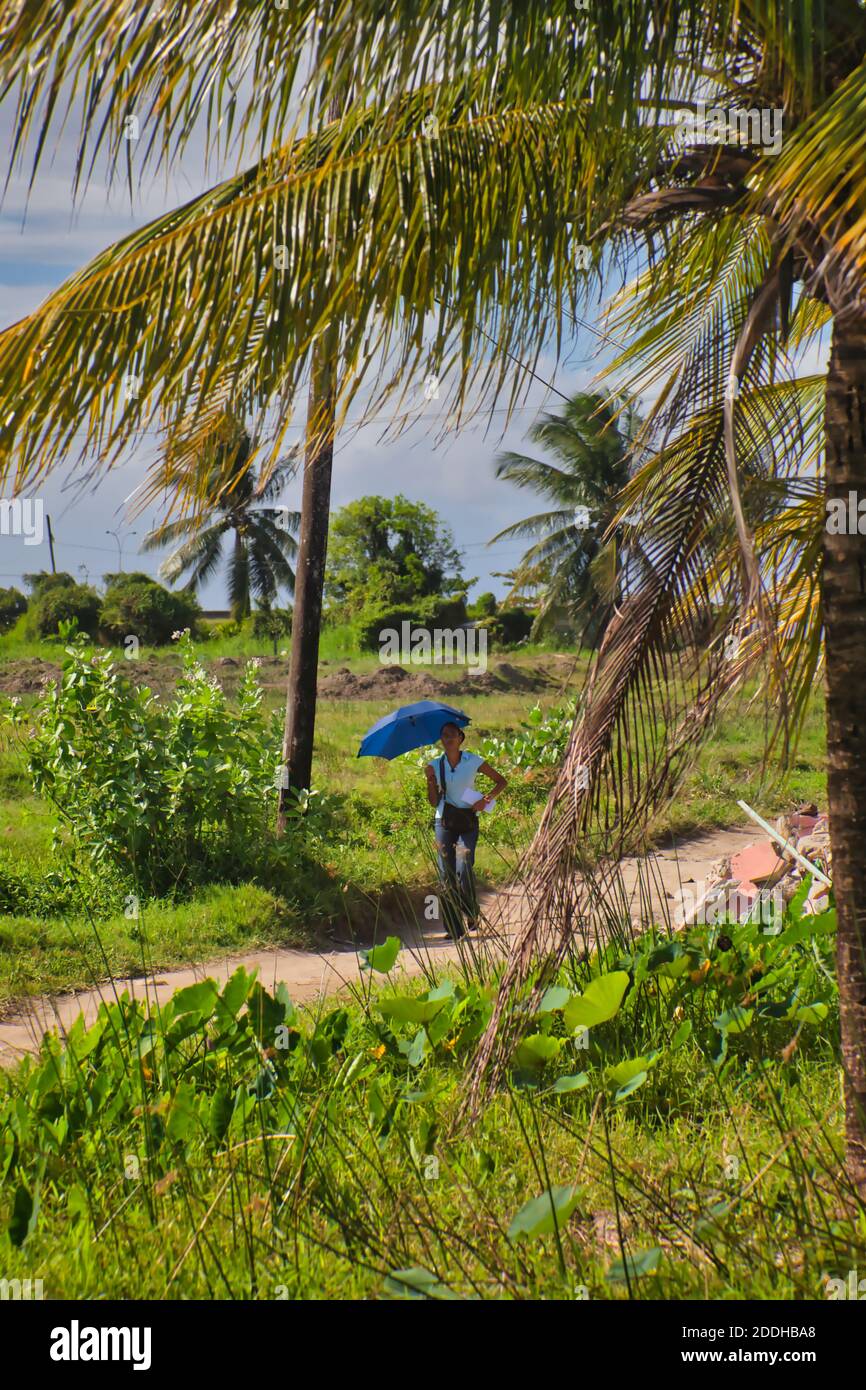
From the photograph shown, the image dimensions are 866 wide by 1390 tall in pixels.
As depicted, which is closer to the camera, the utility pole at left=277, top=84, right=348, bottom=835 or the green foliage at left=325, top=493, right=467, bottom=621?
the utility pole at left=277, top=84, right=348, bottom=835

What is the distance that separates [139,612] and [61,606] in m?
1.95

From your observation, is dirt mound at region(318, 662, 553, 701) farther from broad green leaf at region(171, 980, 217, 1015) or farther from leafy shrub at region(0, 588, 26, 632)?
broad green leaf at region(171, 980, 217, 1015)

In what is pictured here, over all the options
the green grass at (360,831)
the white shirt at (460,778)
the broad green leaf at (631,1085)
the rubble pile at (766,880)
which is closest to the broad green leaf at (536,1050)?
the broad green leaf at (631,1085)

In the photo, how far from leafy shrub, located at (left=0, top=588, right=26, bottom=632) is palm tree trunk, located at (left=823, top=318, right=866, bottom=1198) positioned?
27971 millimetres

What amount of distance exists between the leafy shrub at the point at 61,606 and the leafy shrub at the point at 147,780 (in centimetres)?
1805

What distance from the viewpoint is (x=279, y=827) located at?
32.8 ft

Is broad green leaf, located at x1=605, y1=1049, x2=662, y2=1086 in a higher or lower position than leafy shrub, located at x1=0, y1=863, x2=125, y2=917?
higher

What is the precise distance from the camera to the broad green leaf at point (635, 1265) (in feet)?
7.59

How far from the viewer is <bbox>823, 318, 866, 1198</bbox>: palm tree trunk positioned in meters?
3.21

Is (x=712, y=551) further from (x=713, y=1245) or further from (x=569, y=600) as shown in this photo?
(x=569, y=600)

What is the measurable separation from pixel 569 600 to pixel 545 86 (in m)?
28.8

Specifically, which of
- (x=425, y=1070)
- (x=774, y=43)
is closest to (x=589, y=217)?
(x=774, y=43)

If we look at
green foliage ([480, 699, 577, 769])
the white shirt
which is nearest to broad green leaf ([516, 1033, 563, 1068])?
the white shirt

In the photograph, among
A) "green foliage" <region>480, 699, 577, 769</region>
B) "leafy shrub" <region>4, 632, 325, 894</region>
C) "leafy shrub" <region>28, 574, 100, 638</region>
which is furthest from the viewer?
"leafy shrub" <region>28, 574, 100, 638</region>
